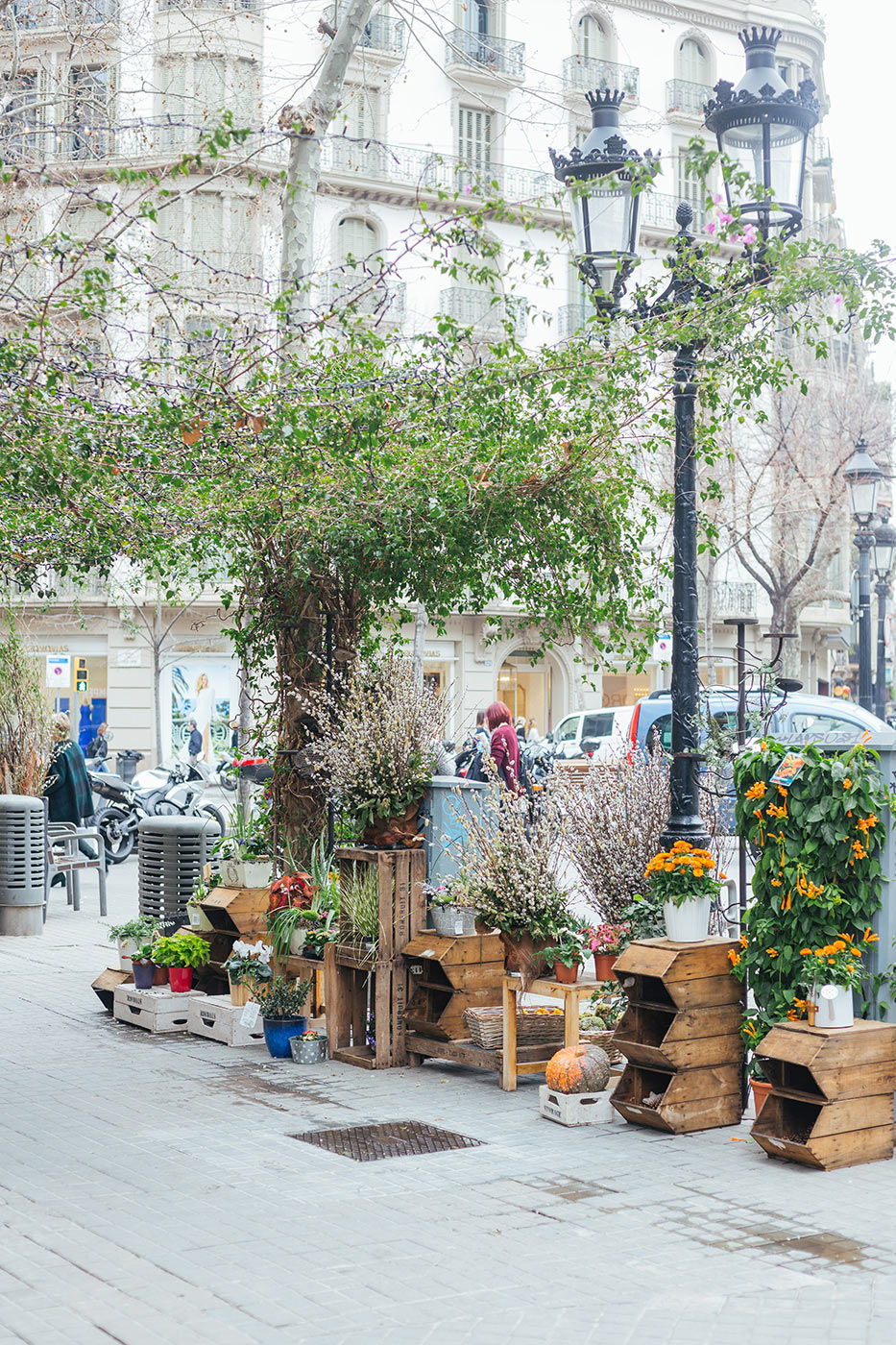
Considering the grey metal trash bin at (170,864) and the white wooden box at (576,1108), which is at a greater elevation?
the grey metal trash bin at (170,864)

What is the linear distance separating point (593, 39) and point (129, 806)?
28447mm

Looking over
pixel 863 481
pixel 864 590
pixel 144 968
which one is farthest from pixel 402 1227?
pixel 864 590

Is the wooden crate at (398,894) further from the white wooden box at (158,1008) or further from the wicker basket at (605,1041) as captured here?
the white wooden box at (158,1008)

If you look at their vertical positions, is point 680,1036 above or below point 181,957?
above

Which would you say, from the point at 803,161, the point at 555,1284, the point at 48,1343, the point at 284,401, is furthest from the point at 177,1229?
the point at 803,161

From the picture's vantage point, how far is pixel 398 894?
7.88m

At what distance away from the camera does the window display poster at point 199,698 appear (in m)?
36.8

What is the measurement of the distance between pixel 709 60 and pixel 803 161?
36900mm

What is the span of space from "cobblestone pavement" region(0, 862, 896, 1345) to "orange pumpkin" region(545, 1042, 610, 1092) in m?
0.19

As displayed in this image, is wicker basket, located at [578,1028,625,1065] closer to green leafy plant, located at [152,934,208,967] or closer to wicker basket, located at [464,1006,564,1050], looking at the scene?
wicker basket, located at [464,1006,564,1050]

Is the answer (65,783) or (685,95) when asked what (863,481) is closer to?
(65,783)

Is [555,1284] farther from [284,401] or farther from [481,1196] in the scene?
[284,401]

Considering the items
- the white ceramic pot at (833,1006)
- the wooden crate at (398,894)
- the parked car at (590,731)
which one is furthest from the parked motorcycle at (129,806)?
the white ceramic pot at (833,1006)

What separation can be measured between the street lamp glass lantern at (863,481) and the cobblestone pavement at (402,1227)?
1243 cm
